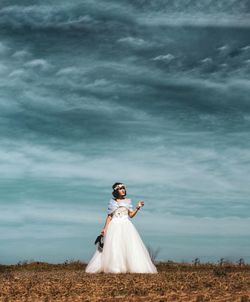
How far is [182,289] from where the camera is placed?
41.6 feet

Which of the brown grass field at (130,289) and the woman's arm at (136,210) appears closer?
the brown grass field at (130,289)

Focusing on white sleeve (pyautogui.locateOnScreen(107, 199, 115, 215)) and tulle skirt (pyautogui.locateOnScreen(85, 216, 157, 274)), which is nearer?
tulle skirt (pyautogui.locateOnScreen(85, 216, 157, 274))

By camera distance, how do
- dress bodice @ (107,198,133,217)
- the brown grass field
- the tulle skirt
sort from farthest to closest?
dress bodice @ (107,198,133,217), the tulle skirt, the brown grass field

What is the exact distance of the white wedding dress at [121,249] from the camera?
17.8 meters

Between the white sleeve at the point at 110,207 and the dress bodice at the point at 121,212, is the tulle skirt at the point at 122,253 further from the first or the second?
the white sleeve at the point at 110,207

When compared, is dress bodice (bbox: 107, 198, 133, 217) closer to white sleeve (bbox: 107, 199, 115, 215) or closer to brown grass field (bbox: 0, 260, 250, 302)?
white sleeve (bbox: 107, 199, 115, 215)

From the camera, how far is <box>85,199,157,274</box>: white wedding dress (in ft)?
58.2

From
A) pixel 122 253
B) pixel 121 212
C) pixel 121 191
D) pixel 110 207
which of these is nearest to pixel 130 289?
pixel 122 253

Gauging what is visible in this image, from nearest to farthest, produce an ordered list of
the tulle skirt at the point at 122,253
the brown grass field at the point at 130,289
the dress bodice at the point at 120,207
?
the brown grass field at the point at 130,289
the tulle skirt at the point at 122,253
the dress bodice at the point at 120,207

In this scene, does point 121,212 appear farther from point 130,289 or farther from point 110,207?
point 130,289

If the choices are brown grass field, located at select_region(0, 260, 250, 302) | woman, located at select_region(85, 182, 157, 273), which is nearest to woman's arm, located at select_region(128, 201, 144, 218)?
woman, located at select_region(85, 182, 157, 273)

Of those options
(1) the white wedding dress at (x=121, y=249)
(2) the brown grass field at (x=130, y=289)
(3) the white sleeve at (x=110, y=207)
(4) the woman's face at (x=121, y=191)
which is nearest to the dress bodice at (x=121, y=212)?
(1) the white wedding dress at (x=121, y=249)

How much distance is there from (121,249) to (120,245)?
13 centimetres

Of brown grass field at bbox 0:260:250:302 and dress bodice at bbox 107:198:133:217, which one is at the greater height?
dress bodice at bbox 107:198:133:217
